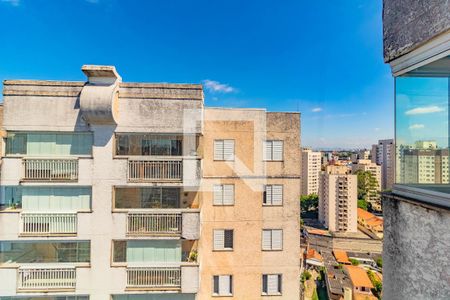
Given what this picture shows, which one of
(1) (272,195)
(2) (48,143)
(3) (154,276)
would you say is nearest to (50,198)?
(2) (48,143)

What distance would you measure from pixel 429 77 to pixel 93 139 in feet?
25.2

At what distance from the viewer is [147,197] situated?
7141 millimetres

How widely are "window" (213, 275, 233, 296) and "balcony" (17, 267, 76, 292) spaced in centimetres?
424

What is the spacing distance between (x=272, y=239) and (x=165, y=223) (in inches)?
140

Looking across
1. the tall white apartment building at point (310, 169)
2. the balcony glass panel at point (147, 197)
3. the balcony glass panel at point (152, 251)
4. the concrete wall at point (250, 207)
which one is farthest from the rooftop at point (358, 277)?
the tall white apartment building at point (310, 169)

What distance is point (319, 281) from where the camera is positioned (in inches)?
1634

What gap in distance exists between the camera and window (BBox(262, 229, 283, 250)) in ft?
24.5

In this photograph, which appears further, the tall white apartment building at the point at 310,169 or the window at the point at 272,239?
the tall white apartment building at the point at 310,169

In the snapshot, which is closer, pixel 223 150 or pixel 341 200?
pixel 223 150

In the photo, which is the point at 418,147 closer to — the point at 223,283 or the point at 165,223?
the point at 165,223

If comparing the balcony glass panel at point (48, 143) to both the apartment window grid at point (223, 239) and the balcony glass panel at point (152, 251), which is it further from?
the apartment window grid at point (223, 239)

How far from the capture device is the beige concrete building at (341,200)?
64.9 metres

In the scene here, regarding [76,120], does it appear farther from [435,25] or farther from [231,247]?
[435,25]

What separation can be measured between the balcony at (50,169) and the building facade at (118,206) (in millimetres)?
30
